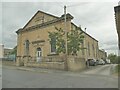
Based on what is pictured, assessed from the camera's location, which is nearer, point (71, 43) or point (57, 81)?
point (57, 81)

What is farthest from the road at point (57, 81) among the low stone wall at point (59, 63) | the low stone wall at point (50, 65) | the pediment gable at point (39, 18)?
the pediment gable at point (39, 18)

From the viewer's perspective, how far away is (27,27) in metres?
37.1

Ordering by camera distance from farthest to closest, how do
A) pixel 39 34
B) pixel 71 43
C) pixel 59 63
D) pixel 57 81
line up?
pixel 39 34
pixel 71 43
pixel 59 63
pixel 57 81

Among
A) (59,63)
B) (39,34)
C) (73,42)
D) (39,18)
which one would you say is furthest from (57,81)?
(39,18)

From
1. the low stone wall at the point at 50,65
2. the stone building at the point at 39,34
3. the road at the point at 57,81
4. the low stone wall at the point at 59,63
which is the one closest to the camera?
the road at the point at 57,81

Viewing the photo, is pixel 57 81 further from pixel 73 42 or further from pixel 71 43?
pixel 73 42

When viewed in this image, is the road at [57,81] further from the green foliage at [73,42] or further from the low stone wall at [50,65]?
the green foliage at [73,42]

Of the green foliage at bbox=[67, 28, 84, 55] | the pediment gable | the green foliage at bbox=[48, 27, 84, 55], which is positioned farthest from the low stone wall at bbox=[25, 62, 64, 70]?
the pediment gable

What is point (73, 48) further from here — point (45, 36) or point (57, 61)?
point (45, 36)

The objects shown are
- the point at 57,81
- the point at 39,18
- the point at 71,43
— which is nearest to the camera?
the point at 57,81

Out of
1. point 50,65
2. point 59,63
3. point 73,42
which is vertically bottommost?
point 50,65

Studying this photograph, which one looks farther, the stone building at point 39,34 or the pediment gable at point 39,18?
the pediment gable at point 39,18

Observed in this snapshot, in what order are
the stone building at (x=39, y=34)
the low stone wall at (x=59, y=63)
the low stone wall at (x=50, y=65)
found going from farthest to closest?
the stone building at (x=39, y=34) < the low stone wall at (x=50, y=65) < the low stone wall at (x=59, y=63)

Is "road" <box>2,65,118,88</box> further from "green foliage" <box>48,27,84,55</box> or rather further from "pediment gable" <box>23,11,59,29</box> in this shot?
"pediment gable" <box>23,11,59,29</box>
